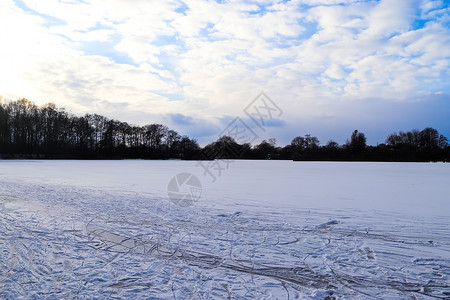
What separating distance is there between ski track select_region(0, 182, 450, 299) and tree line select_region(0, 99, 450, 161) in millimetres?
48272

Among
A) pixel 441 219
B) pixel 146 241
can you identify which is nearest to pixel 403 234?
pixel 441 219

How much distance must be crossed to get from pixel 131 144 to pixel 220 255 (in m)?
81.0

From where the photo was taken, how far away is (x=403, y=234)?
5.98 metres

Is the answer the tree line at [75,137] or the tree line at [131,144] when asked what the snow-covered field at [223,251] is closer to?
the tree line at [131,144]

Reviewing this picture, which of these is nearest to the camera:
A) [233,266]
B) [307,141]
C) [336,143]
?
[233,266]

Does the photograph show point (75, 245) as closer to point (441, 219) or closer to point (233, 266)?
point (233, 266)

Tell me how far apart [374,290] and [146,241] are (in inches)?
152

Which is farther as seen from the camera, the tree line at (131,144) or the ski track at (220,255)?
the tree line at (131,144)

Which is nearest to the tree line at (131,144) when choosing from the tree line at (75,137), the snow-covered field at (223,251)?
the tree line at (75,137)

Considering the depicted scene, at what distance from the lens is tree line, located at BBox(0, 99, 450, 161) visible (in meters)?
61.7

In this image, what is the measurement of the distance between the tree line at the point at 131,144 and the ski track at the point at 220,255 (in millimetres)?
48272

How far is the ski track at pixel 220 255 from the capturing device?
3.54 metres

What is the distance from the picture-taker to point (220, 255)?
4672 mm

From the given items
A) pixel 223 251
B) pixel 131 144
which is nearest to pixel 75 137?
pixel 131 144
